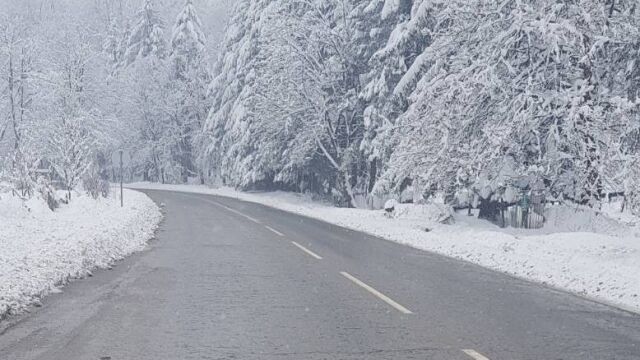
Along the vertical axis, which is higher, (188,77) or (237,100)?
(188,77)

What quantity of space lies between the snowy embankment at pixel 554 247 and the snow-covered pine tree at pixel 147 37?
49380 millimetres

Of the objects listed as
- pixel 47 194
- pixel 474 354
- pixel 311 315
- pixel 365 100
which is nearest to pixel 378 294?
pixel 311 315

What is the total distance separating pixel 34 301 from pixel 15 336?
170 centimetres

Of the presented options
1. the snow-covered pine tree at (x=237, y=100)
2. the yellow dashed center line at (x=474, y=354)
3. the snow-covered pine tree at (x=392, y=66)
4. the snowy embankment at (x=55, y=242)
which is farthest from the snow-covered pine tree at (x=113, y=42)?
the yellow dashed center line at (x=474, y=354)

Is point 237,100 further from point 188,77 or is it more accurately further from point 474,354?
point 474,354

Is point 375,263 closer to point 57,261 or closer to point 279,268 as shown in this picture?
point 279,268

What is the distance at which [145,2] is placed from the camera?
224 ft

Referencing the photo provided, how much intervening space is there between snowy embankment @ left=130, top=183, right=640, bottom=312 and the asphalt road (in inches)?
30.0

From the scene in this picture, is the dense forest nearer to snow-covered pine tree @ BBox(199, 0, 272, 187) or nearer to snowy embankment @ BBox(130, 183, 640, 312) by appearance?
snow-covered pine tree @ BBox(199, 0, 272, 187)

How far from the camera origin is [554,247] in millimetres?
13336

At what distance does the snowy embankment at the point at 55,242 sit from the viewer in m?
8.55

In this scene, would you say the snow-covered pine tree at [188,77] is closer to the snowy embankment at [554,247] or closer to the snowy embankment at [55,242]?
the snowy embankment at [55,242]

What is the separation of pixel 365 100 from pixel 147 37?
46.0 meters

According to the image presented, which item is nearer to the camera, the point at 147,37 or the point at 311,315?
the point at 311,315
